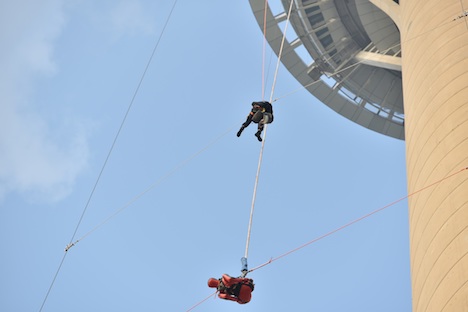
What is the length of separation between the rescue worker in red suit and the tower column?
3.84 meters

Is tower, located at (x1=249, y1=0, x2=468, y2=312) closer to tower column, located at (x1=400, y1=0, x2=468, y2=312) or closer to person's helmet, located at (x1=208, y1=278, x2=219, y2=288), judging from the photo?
tower column, located at (x1=400, y1=0, x2=468, y2=312)

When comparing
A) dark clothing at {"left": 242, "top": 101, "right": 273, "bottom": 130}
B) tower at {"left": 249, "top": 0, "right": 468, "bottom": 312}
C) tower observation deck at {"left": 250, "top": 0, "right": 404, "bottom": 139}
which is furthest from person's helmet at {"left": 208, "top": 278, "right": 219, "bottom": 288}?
tower observation deck at {"left": 250, "top": 0, "right": 404, "bottom": 139}

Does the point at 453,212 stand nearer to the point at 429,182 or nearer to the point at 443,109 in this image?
the point at 429,182

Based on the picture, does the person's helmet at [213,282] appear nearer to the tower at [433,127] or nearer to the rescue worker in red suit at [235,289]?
the rescue worker in red suit at [235,289]

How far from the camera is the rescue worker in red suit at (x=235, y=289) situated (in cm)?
A: 1413

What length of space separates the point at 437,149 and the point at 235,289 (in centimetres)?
604

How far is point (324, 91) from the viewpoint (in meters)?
38.4

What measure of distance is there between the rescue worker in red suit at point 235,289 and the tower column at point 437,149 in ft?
12.6

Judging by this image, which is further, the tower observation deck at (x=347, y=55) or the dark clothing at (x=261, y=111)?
the tower observation deck at (x=347, y=55)

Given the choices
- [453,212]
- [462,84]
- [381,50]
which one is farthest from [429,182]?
[381,50]

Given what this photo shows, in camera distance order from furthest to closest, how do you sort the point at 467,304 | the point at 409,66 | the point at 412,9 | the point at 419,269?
the point at 412,9
the point at 409,66
the point at 419,269
the point at 467,304

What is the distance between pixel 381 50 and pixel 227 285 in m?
22.8

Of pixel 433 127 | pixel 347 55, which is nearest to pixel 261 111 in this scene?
pixel 433 127

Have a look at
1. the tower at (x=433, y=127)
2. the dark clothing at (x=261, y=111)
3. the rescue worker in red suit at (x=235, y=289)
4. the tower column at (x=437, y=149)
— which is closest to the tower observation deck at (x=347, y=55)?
the tower at (x=433, y=127)
